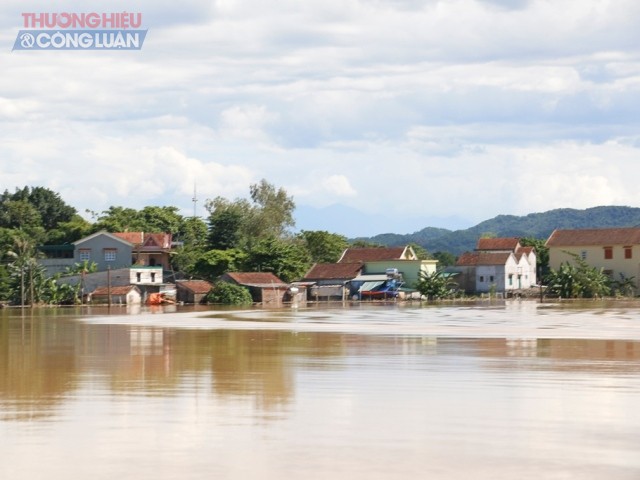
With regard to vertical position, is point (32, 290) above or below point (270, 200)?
below

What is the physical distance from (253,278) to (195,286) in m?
4.57

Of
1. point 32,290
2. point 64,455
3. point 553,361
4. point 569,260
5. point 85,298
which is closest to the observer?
point 64,455

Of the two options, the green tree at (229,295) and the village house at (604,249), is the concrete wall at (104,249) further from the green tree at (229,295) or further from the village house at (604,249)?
the village house at (604,249)

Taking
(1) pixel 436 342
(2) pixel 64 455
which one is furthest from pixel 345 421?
(1) pixel 436 342

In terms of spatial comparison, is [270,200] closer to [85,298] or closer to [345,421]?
[85,298]

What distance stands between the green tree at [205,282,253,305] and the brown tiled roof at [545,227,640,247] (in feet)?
97.6

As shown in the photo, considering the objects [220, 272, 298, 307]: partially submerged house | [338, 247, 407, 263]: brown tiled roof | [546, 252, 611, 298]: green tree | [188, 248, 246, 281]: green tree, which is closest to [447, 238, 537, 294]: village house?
[338, 247, 407, 263]: brown tiled roof

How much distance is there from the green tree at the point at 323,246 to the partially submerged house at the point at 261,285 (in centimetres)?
2079

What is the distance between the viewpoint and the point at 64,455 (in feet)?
39.0

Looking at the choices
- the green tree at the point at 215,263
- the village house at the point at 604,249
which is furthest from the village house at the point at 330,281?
the village house at the point at 604,249

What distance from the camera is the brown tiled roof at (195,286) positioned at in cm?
7675

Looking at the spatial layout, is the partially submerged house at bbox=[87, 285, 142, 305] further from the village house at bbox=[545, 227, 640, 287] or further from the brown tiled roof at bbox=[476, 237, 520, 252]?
the village house at bbox=[545, 227, 640, 287]

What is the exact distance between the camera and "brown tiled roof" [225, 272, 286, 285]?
76875 mm

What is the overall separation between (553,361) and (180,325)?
72.4 ft
